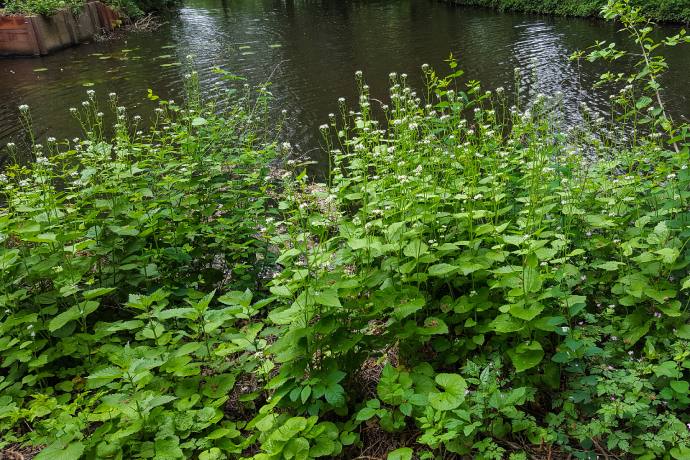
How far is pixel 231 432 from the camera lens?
2338 millimetres

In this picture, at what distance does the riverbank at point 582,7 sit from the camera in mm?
15273

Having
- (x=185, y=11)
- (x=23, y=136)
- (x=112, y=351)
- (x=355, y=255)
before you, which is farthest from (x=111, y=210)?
(x=185, y=11)

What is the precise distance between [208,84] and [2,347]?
9.53 metres

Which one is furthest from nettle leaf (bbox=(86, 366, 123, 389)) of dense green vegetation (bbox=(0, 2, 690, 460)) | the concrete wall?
the concrete wall

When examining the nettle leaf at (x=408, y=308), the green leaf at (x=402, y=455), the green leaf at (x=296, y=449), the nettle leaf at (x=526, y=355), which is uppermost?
the nettle leaf at (x=408, y=308)

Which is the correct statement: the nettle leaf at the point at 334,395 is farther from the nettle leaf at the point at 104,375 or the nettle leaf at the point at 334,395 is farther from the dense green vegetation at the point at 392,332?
the nettle leaf at the point at 104,375

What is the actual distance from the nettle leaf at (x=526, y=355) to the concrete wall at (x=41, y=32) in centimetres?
1741

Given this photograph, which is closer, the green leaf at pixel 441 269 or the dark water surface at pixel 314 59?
the green leaf at pixel 441 269

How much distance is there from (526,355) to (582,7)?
1915 cm

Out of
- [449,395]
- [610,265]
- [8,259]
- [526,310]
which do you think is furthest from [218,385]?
[610,265]

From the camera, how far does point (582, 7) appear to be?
1795 cm

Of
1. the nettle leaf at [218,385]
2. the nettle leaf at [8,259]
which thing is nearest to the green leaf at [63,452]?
the nettle leaf at [218,385]

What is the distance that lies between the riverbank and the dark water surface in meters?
0.49

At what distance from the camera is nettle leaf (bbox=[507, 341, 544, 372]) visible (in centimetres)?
221
